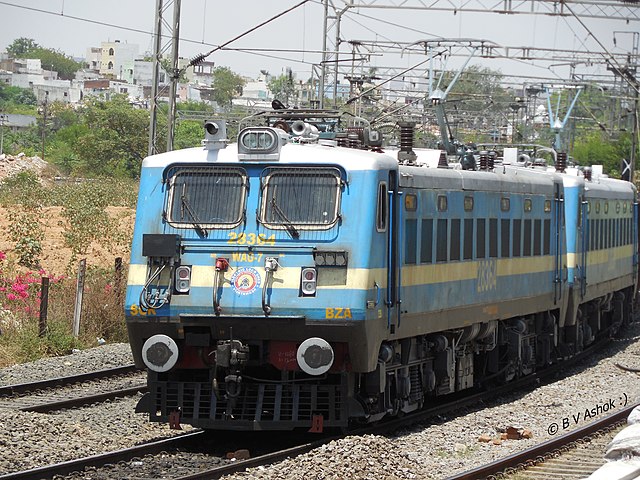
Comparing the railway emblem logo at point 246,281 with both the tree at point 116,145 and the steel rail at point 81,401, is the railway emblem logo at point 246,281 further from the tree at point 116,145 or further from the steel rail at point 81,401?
the tree at point 116,145

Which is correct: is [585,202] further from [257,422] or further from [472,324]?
[257,422]

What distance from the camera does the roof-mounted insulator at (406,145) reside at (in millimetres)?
14359

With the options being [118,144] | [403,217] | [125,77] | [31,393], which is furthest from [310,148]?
[125,77]

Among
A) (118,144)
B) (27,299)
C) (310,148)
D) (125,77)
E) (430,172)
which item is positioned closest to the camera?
(310,148)

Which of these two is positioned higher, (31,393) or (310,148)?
(310,148)

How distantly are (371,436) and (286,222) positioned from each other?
2317 mm

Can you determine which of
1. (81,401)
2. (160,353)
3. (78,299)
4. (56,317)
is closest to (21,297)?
(56,317)

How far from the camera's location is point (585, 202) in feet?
73.5

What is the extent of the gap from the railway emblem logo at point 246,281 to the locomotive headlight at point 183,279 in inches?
18.2

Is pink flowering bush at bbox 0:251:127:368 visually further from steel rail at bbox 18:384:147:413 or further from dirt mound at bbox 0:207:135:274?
dirt mound at bbox 0:207:135:274

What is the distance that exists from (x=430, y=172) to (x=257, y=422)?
3788mm

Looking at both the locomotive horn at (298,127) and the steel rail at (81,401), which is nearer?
the locomotive horn at (298,127)

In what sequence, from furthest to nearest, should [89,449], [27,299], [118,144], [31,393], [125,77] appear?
[125,77] < [118,144] < [27,299] < [31,393] < [89,449]

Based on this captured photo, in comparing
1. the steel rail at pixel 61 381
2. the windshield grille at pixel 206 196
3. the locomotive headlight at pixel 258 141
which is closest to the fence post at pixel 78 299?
the steel rail at pixel 61 381
